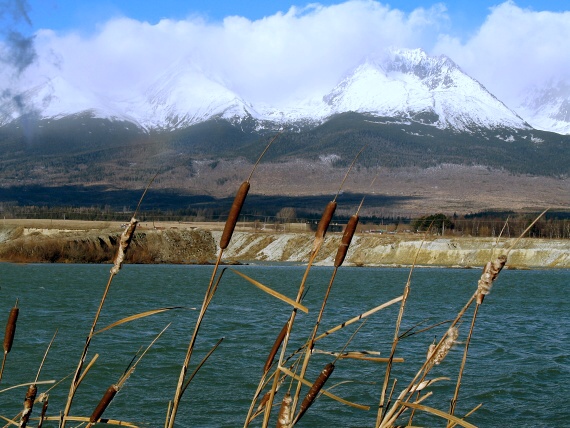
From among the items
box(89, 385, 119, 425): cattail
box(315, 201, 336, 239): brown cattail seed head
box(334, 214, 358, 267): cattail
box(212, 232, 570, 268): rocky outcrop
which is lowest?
box(212, 232, 570, 268): rocky outcrop

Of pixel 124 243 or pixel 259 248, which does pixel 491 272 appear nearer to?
pixel 124 243

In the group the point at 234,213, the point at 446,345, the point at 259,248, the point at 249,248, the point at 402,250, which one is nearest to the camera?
the point at 234,213

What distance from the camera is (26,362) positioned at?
50.6 ft

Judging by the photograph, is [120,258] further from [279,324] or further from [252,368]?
[279,324]

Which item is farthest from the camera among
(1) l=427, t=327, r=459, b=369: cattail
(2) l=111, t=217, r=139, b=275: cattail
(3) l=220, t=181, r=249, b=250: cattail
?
(1) l=427, t=327, r=459, b=369: cattail

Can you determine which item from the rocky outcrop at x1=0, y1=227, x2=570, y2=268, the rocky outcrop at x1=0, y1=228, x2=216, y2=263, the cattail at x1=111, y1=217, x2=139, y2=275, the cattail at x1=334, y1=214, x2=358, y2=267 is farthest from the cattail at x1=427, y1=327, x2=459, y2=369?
the rocky outcrop at x1=0, y1=228, x2=216, y2=263

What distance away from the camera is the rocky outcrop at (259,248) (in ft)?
235

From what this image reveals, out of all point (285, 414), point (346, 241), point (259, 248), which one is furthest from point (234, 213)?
point (259, 248)

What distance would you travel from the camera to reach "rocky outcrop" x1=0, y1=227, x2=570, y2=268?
71.6m

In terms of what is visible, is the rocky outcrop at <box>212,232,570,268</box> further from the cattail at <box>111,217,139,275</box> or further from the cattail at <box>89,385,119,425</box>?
the cattail at <box>111,217,139,275</box>

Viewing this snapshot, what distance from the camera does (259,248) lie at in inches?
3314

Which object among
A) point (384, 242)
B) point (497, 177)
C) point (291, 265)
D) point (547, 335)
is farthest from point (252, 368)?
point (497, 177)

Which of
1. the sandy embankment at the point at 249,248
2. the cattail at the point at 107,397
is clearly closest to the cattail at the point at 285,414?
the cattail at the point at 107,397

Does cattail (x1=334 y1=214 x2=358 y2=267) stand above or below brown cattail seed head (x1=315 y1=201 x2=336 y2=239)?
below
